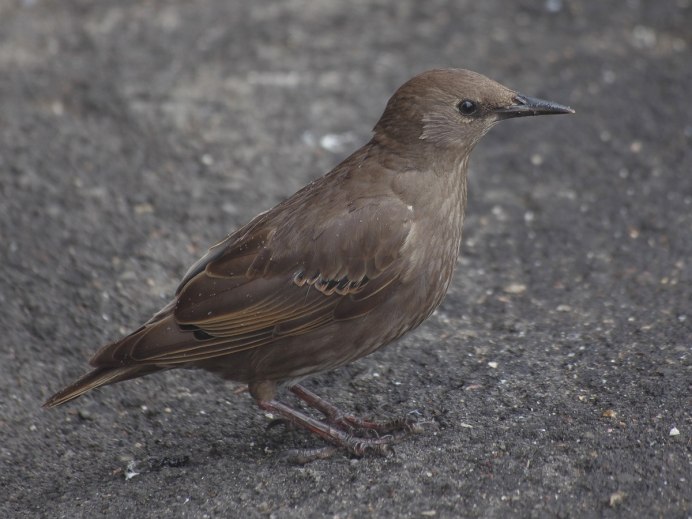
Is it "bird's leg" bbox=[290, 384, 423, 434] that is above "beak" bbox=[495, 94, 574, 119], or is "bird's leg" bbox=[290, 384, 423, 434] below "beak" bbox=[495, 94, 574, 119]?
below

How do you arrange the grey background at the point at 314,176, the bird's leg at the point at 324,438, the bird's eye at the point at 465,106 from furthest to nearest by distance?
the bird's eye at the point at 465,106, the bird's leg at the point at 324,438, the grey background at the point at 314,176

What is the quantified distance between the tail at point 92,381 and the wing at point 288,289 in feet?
0.18

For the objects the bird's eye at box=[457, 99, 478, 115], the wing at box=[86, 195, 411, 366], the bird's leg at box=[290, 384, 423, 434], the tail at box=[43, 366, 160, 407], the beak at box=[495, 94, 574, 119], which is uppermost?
the bird's eye at box=[457, 99, 478, 115]

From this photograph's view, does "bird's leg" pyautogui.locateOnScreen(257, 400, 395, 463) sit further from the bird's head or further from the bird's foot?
the bird's head

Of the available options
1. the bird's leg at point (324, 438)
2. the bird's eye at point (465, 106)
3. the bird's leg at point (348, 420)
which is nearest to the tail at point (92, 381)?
the bird's leg at point (324, 438)

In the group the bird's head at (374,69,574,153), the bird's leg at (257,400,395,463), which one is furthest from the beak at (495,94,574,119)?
the bird's leg at (257,400,395,463)

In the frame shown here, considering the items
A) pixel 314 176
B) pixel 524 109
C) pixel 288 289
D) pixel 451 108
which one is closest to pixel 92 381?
pixel 288 289

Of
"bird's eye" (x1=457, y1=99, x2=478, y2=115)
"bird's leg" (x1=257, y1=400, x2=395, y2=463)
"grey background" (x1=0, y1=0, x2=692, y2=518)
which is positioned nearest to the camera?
"grey background" (x1=0, y1=0, x2=692, y2=518)

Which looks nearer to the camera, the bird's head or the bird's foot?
the bird's foot

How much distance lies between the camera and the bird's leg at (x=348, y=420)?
4465 mm

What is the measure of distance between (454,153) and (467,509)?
4.86 ft

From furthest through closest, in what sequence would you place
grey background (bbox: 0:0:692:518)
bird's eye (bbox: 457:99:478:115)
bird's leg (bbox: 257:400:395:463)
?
bird's eye (bbox: 457:99:478:115) < bird's leg (bbox: 257:400:395:463) < grey background (bbox: 0:0:692:518)

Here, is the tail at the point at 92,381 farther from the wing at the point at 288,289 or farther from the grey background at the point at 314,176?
the grey background at the point at 314,176

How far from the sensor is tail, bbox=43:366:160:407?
436 cm
